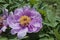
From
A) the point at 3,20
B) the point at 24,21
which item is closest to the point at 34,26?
the point at 24,21

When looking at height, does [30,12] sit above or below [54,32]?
above

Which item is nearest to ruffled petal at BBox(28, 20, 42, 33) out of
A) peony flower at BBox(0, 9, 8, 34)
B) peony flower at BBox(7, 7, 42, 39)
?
peony flower at BBox(7, 7, 42, 39)

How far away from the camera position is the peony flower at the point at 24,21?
1005 mm

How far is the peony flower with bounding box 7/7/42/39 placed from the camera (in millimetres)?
1005

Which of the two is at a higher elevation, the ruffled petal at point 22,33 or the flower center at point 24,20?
the flower center at point 24,20

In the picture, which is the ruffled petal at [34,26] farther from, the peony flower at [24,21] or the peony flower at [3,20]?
the peony flower at [3,20]

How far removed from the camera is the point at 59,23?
1.12 m

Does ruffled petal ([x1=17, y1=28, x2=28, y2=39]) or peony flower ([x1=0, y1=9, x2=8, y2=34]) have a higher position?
peony flower ([x1=0, y1=9, x2=8, y2=34])

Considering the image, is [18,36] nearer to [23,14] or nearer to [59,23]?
[23,14]

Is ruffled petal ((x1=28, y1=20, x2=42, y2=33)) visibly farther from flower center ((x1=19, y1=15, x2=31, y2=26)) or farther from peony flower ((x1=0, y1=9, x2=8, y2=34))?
peony flower ((x1=0, y1=9, x2=8, y2=34))

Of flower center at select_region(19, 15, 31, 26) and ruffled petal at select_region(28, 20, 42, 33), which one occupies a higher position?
flower center at select_region(19, 15, 31, 26)

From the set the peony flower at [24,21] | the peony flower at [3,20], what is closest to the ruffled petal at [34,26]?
the peony flower at [24,21]

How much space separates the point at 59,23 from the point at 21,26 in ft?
0.64

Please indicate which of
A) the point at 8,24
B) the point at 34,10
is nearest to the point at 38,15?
the point at 34,10
